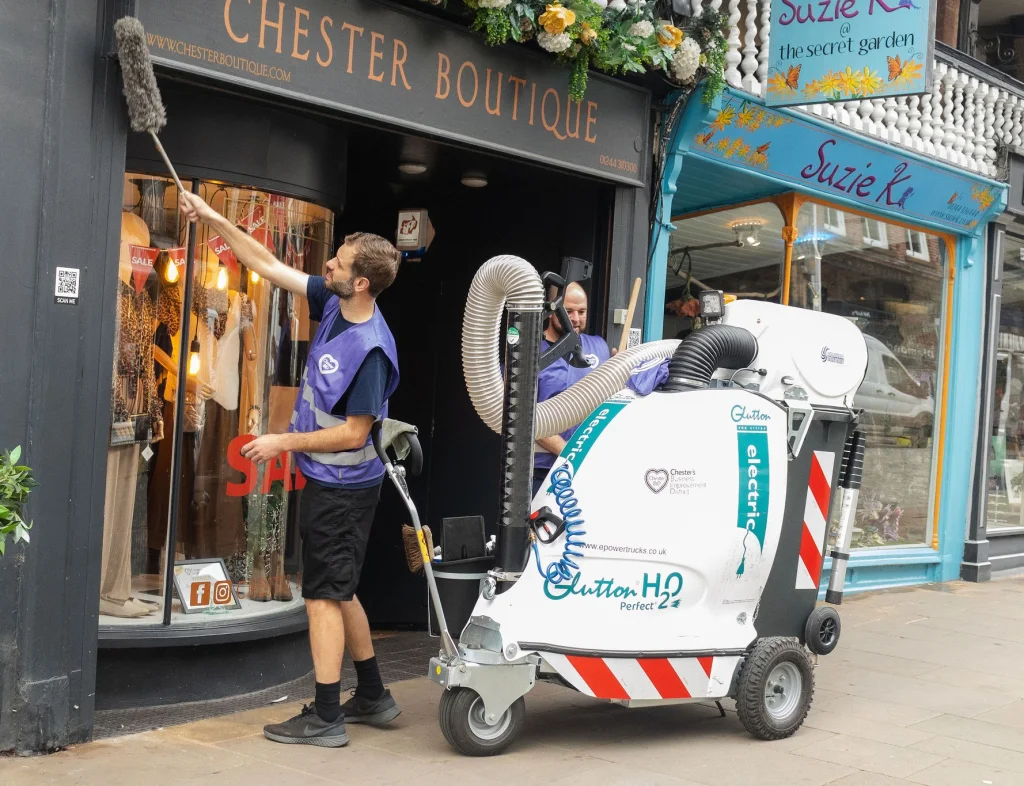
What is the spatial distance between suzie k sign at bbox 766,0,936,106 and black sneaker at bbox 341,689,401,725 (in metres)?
4.74

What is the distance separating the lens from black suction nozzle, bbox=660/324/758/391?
16.3 feet

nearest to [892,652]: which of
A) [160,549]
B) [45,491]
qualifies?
[160,549]

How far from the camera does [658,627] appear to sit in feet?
15.6

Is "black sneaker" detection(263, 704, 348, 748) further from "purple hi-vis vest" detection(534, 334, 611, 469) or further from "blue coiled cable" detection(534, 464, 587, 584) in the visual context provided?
"purple hi-vis vest" detection(534, 334, 611, 469)

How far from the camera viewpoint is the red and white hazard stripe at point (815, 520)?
529 cm

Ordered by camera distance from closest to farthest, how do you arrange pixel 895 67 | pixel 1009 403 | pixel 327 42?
pixel 327 42
pixel 895 67
pixel 1009 403

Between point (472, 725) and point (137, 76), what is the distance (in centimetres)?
283

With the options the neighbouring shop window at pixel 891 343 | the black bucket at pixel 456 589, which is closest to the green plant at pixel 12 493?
the black bucket at pixel 456 589

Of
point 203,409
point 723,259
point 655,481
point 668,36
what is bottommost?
point 655,481

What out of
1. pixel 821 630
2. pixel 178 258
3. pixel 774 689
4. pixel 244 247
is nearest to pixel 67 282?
pixel 244 247

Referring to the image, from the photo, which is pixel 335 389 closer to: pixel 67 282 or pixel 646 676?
pixel 67 282

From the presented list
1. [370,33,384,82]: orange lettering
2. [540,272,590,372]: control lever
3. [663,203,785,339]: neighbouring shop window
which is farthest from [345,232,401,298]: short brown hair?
[663,203,785,339]: neighbouring shop window

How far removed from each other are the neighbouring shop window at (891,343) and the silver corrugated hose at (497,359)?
15.6ft

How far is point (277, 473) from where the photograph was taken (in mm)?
5910
